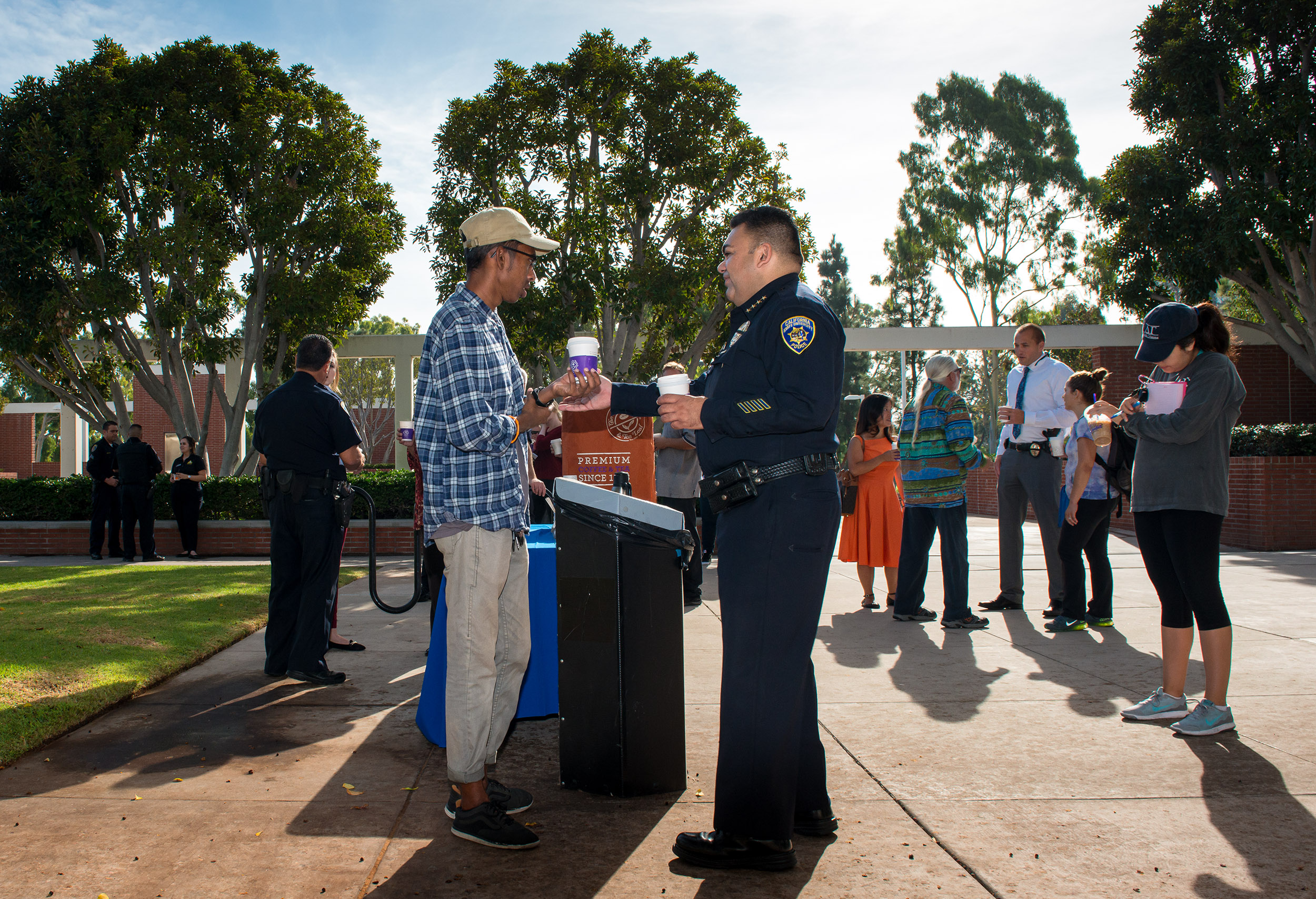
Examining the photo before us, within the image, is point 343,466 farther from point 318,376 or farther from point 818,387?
point 818,387

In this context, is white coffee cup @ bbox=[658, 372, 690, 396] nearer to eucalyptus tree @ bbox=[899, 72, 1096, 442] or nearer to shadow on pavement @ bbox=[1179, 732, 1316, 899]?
shadow on pavement @ bbox=[1179, 732, 1316, 899]

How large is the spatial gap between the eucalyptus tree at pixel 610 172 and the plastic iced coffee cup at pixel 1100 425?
10.2 metres

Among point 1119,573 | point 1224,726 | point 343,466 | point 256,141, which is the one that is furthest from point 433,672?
point 256,141

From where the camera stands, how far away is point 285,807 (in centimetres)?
314

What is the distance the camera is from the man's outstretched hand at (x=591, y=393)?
3.07 meters

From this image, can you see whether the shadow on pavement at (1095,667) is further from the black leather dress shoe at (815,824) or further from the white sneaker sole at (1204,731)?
the black leather dress shoe at (815,824)

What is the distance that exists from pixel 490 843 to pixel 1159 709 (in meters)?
3.06

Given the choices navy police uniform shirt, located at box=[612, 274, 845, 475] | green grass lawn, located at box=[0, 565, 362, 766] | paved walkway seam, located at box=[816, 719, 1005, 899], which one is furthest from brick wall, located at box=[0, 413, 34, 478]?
navy police uniform shirt, located at box=[612, 274, 845, 475]

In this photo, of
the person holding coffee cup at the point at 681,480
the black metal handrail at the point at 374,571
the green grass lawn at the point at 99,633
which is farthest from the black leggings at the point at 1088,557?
the green grass lawn at the point at 99,633

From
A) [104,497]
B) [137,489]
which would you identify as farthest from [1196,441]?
[104,497]

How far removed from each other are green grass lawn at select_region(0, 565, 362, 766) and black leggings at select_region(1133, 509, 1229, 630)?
480cm

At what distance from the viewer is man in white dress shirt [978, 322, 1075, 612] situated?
689 cm

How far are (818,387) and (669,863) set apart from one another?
57.2 inches

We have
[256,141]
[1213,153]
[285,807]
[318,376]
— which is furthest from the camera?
[1213,153]
